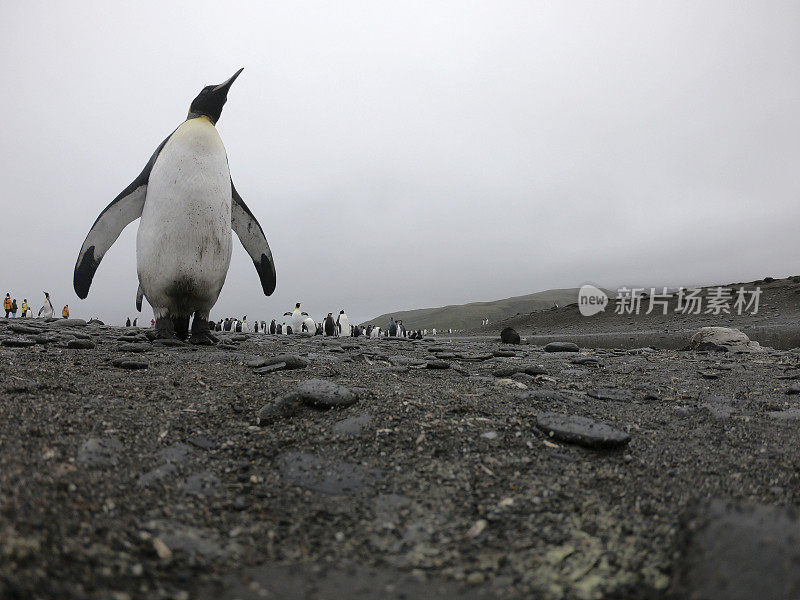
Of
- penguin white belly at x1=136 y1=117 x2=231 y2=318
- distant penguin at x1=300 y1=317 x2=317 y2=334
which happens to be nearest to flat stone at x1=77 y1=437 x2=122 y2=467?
penguin white belly at x1=136 y1=117 x2=231 y2=318

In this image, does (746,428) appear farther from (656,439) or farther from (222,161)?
(222,161)

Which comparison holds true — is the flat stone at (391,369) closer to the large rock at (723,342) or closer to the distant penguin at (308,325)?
the large rock at (723,342)

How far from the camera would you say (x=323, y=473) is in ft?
5.95

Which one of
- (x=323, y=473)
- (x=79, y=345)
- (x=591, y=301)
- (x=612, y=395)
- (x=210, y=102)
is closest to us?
(x=323, y=473)

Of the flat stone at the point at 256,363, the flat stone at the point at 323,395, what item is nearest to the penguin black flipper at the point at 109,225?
the flat stone at the point at 256,363

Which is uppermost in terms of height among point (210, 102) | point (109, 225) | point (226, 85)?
point (226, 85)

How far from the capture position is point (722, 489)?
1.80 meters

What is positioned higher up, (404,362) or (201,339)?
(201,339)

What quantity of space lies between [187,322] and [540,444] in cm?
489

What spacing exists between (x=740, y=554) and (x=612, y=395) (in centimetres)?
265

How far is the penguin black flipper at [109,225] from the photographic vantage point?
5.71m

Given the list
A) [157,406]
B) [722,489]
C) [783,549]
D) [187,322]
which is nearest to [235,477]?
[157,406]

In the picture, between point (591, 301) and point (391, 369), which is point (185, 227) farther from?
point (591, 301)

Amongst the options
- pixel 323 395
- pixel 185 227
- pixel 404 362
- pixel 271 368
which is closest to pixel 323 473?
pixel 323 395
